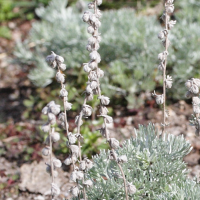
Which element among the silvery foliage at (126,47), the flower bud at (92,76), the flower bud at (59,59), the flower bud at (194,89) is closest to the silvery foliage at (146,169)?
the flower bud at (194,89)

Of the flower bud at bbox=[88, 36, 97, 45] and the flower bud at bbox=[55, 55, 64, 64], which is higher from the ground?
the flower bud at bbox=[88, 36, 97, 45]

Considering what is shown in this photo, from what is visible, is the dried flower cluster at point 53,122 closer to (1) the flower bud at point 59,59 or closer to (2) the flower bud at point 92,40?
(1) the flower bud at point 59,59

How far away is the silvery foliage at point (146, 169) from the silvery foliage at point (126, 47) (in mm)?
1933

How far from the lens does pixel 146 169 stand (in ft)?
6.95

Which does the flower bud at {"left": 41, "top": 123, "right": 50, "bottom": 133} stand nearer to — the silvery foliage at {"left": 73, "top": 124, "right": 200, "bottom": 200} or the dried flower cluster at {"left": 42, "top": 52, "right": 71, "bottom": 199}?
the dried flower cluster at {"left": 42, "top": 52, "right": 71, "bottom": 199}

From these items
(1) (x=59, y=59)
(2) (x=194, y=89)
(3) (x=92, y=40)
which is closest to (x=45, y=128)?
(1) (x=59, y=59)

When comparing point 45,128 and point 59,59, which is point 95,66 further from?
point 45,128

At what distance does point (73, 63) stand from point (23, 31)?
9.77ft

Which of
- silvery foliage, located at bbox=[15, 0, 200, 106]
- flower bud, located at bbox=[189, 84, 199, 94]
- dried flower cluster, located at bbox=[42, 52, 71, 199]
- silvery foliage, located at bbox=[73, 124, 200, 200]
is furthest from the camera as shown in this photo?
silvery foliage, located at bbox=[15, 0, 200, 106]

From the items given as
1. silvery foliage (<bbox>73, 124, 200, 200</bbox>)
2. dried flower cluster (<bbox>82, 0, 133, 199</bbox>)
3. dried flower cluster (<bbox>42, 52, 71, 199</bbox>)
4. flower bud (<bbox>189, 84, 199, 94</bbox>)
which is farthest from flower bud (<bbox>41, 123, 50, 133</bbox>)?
flower bud (<bbox>189, 84, 199, 94</bbox>)

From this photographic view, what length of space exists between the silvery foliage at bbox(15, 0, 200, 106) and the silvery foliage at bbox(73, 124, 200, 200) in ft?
6.34

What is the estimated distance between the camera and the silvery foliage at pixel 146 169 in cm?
200

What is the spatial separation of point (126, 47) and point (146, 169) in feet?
7.80

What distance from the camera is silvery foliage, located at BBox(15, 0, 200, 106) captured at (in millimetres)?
4043
